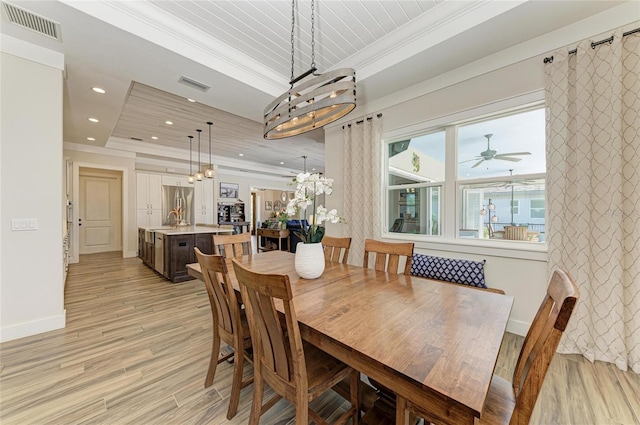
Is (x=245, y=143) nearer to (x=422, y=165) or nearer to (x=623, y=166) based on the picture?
(x=422, y=165)

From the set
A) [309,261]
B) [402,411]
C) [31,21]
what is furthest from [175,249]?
[402,411]

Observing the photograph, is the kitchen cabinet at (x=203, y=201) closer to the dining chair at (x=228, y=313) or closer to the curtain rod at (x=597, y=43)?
the dining chair at (x=228, y=313)

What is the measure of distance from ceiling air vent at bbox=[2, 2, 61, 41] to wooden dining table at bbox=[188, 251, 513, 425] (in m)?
2.97

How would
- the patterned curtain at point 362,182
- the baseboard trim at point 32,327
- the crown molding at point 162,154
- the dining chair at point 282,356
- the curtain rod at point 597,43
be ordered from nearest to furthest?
the dining chair at point 282,356
the curtain rod at point 597,43
the baseboard trim at point 32,327
the patterned curtain at point 362,182
the crown molding at point 162,154

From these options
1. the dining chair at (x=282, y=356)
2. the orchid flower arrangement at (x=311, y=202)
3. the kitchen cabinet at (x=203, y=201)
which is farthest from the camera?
the kitchen cabinet at (x=203, y=201)

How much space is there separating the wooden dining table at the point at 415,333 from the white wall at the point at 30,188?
2759mm

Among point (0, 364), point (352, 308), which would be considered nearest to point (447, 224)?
point (352, 308)

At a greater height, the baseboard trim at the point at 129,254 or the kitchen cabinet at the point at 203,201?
the kitchen cabinet at the point at 203,201

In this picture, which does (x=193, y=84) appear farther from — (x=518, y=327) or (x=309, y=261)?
(x=518, y=327)

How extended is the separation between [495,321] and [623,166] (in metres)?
1.97

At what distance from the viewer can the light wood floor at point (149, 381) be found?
149 cm

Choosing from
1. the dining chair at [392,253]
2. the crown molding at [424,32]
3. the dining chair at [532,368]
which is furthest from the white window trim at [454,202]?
the dining chair at [532,368]

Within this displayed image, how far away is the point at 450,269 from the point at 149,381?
2.86 m

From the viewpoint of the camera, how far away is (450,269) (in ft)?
8.63
